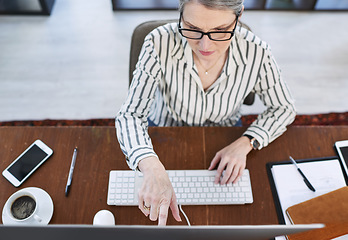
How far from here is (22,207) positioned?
89 centimetres

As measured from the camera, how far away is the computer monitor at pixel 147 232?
1.57 ft

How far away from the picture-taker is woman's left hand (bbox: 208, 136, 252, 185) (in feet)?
3.24

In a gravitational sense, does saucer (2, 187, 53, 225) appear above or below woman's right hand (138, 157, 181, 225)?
below

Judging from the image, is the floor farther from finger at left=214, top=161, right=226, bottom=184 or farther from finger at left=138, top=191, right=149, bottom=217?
finger at left=138, top=191, right=149, bottom=217

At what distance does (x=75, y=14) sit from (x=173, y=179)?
2.36 m

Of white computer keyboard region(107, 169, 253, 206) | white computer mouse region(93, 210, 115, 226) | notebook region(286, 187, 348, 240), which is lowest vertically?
white computer mouse region(93, 210, 115, 226)

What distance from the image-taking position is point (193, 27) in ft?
2.88

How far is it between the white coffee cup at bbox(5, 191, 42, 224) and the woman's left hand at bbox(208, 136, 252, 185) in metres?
0.58

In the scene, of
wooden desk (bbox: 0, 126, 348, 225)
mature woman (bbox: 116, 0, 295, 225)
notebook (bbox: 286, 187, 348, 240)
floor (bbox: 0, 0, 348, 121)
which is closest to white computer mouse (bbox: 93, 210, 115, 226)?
wooden desk (bbox: 0, 126, 348, 225)

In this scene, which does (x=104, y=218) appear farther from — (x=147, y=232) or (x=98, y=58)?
Result: (x=98, y=58)

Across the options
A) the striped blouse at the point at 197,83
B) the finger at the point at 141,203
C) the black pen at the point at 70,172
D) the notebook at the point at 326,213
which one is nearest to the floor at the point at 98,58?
the striped blouse at the point at 197,83

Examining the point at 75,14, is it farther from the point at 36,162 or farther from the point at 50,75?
the point at 36,162

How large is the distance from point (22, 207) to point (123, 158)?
0.35 m

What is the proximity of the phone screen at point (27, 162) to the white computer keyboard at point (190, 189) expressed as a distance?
0.27m
